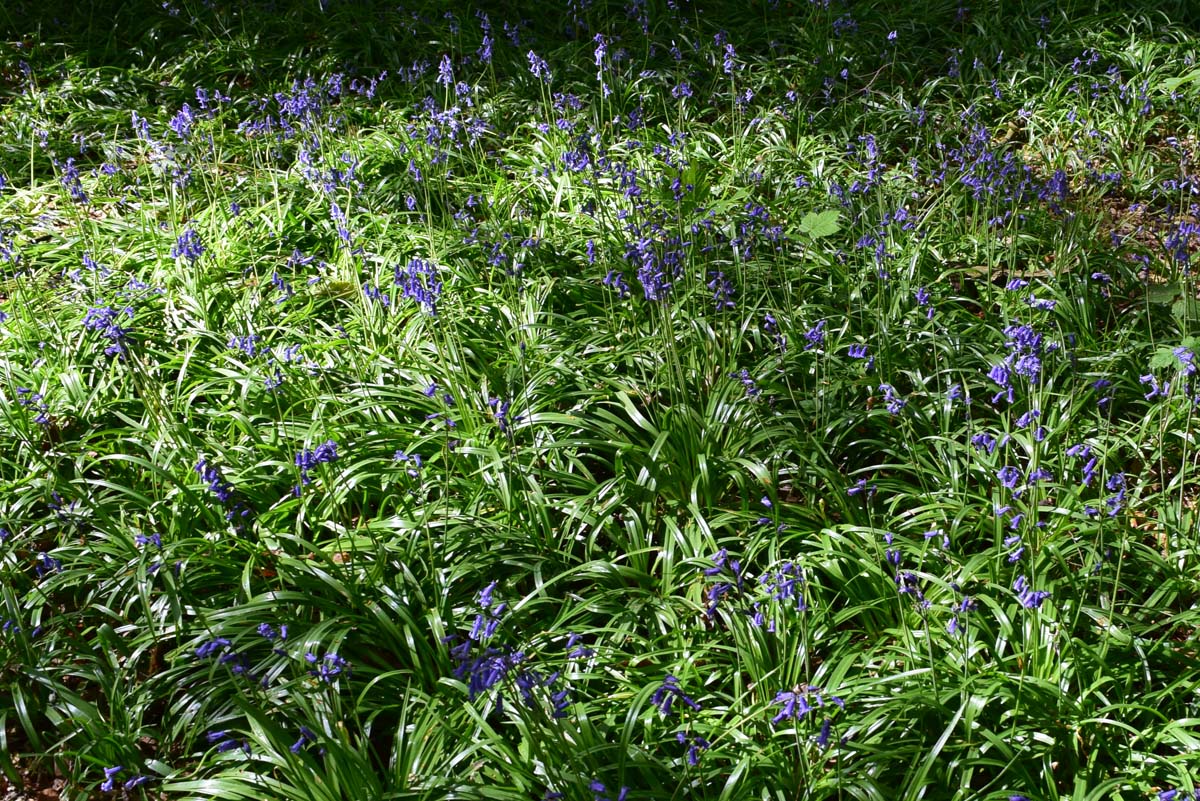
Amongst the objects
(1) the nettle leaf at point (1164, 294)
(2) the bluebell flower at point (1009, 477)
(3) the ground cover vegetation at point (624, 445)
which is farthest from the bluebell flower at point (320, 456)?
(1) the nettle leaf at point (1164, 294)

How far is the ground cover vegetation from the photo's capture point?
293 cm

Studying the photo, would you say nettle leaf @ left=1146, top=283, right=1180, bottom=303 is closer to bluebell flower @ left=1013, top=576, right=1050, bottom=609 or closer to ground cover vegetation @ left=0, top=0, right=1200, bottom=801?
ground cover vegetation @ left=0, top=0, right=1200, bottom=801

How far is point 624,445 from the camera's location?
155 inches

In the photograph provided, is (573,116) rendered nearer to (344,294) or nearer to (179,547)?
(344,294)

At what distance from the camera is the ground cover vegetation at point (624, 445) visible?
293 cm

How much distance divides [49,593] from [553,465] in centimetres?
185

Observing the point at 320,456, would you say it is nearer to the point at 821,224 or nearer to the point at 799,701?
the point at 799,701

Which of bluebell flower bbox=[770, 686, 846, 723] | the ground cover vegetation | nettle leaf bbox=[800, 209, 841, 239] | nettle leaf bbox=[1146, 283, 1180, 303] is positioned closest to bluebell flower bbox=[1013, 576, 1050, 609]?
the ground cover vegetation

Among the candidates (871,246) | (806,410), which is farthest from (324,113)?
(806,410)

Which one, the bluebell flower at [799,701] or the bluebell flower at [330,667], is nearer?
the bluebell flower at [799,701]

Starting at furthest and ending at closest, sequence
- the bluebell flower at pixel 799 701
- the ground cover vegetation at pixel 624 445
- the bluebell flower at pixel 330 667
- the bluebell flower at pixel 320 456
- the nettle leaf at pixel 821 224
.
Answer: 1. the nettle leaf at pixel 821 224
2. the bluebell flower at pixel 320 456
3. the ground cover vegetation at pixel 624 445
4. the bluebell flower at pixel 330 667
5. the bluebell flower at pixel 799 701

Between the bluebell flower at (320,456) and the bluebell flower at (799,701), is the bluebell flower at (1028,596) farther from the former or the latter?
the bluebell flower at (320,456)

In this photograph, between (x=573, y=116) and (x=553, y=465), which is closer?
(x=553, y=465)

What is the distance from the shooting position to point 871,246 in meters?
5.07
